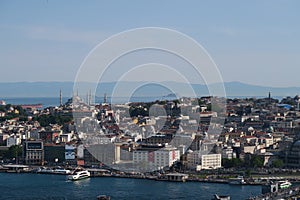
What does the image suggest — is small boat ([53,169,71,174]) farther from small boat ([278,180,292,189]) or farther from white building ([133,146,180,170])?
small boat ([278,180,292,189])

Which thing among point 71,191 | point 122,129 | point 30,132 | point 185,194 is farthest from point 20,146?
point 185,194

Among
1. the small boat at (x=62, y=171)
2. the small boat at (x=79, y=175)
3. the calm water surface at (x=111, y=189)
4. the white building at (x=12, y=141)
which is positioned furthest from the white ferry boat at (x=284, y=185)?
the white building at (x=12, y=141)

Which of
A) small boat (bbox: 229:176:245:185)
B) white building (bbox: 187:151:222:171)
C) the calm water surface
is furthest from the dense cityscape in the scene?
the calm water surface

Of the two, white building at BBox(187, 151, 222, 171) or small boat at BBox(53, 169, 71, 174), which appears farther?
white building at BBox(187, 151, 222, 171)

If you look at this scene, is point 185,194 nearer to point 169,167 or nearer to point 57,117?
point 169,167

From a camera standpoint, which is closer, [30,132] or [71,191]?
[71,191]

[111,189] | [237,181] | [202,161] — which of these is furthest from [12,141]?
[237,181]
